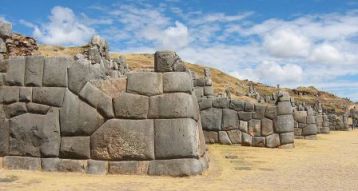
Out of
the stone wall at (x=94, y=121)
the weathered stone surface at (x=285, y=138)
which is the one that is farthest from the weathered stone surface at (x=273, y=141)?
the stone wall at (x=94, y=121)

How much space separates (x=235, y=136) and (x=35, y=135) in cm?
772

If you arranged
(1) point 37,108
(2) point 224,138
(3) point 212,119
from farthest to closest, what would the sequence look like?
1. (3) point 212,119
2. (2) point 224,138
3. (1) point 37,108

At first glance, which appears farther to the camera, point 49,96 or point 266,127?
point 266,127

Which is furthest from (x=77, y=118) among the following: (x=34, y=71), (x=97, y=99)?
(x=34, y=71)

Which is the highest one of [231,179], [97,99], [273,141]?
[97,99]

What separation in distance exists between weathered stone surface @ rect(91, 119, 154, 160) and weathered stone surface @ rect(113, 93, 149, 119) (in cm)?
12

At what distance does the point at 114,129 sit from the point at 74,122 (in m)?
0.84

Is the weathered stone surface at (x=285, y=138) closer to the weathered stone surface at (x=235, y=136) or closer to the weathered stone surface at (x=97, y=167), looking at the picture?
the weathered stone surface at (x=235, y=136)

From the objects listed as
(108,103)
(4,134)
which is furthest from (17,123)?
(108,103)

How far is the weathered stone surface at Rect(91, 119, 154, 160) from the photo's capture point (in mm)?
8406

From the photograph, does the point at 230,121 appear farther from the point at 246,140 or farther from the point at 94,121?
the point at 94,121

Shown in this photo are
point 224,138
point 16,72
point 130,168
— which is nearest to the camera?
point 130,168

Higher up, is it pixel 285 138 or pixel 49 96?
pixel 49 96

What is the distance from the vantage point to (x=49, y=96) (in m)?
8.89
